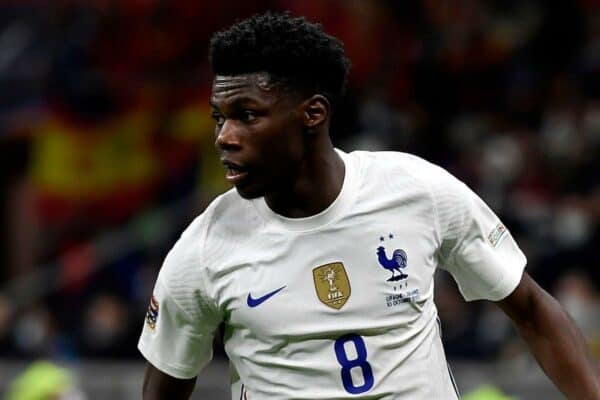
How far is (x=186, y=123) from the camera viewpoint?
12812 mm

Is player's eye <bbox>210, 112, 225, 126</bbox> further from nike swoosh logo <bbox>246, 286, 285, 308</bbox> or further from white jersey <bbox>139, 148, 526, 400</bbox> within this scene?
nike swoosh logo <bbox>246, 286, 285, 308</bbox>

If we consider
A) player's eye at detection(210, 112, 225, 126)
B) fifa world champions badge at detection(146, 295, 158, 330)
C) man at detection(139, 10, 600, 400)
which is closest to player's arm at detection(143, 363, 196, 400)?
man at detection(139, 10, 600, 400)

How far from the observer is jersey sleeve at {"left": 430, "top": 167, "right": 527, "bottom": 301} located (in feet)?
13.5

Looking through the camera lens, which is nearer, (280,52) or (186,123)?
(280,52)

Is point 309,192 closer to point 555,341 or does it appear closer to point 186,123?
point 555,341

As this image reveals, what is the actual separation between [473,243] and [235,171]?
741mm

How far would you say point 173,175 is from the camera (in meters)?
12.8

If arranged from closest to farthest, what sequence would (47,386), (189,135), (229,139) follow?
(229,139) < (47,386) < (189,135)

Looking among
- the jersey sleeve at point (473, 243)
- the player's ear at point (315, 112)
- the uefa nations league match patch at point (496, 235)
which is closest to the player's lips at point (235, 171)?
the player's ear at point (315, 112)

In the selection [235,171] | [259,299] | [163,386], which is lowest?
[163,386]

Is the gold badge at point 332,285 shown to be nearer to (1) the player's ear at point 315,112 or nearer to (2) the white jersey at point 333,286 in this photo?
(2) the white jersey at point 333,286

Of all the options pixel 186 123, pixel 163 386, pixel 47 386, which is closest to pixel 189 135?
pixel 186 123

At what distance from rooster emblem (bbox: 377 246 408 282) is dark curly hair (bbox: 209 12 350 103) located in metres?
0.48

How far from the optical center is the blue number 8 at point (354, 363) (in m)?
3.97
